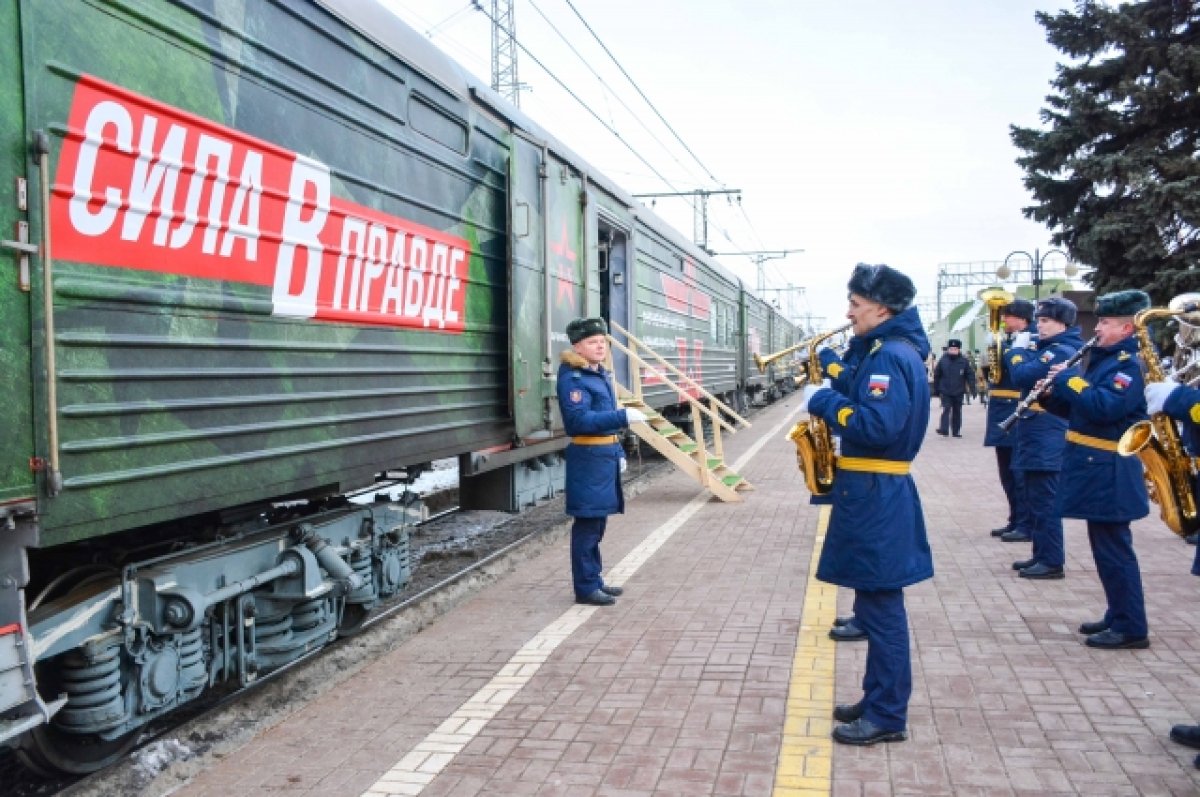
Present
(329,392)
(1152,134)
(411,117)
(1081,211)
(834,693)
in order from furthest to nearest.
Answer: (1081,211), (1152,134), (411,117), (329,392), (834,693)

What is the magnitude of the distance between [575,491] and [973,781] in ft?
9.78

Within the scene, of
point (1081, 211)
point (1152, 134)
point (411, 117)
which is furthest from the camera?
point (1081, 211)

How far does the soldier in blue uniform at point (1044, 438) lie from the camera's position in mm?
6391

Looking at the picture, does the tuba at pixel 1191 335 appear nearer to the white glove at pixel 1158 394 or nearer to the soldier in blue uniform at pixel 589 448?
the white glove at pixel 1158 394

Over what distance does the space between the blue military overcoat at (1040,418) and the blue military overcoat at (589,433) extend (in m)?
2.71

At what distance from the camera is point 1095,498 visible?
482cm

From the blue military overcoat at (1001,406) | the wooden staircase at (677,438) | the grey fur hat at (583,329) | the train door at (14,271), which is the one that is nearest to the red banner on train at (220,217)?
the train door at (14,271)

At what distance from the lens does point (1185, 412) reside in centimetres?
356

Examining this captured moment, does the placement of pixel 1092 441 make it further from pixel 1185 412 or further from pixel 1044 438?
pixel 1044 438

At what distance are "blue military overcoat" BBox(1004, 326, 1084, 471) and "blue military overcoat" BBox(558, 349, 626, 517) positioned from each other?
107 inches

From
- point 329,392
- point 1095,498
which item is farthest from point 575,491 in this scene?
point 1095,498

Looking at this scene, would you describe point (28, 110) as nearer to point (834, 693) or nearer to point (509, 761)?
point (509, 761)

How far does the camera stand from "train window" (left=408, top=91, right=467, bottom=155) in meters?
5.70

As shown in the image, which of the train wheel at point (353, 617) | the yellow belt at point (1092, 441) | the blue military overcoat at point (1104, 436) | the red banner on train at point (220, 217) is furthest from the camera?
the train wheel at point (353, 617)
